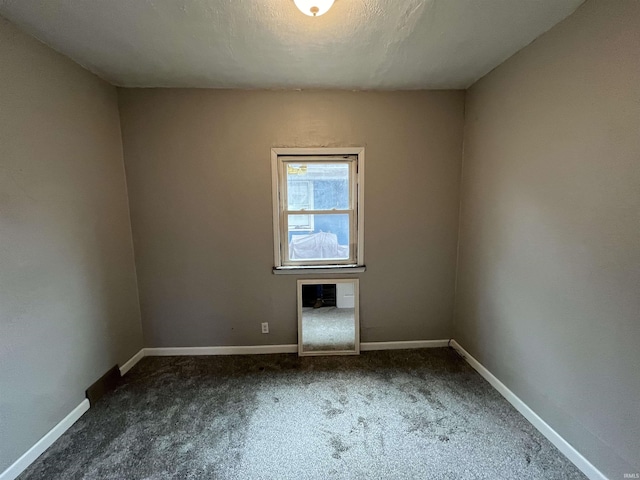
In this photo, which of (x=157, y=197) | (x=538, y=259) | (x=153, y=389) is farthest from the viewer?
(x=157, y=197)

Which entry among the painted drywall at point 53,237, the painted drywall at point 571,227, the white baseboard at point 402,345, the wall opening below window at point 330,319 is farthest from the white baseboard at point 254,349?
the painted drywall at point 571,227

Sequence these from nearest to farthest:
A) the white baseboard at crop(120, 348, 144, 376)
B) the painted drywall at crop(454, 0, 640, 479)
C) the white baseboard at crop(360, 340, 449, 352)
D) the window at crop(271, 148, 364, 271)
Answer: the painted drywall at crop(454, 0, 640, 479) → the white baseboard at crop(120, 348, 144, 376) → the window at crop(271, 148, 364, 271) → the white baseboard at crop(360, 340, 449, 352)

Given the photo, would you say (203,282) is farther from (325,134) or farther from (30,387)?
(325,134)

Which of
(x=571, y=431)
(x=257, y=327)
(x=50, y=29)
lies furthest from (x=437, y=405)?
(x=50, y=29)

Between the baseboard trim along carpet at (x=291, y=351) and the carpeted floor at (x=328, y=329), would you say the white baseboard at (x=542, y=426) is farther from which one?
the carpeted floor at (x=328, y=329)

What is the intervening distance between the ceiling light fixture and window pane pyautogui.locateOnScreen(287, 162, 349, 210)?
123 centimetres

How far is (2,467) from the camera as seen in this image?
1407 millimetres

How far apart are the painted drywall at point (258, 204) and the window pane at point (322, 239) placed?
0.22 metres

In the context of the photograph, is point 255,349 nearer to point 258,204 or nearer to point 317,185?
point 258,204

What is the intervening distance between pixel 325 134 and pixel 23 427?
8.76 feet

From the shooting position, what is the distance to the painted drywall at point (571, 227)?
1233mm

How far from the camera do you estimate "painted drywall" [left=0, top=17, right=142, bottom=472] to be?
1459mm

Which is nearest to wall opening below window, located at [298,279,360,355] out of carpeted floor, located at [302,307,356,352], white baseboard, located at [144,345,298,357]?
carpeted floor, located at [302,307,356,352]

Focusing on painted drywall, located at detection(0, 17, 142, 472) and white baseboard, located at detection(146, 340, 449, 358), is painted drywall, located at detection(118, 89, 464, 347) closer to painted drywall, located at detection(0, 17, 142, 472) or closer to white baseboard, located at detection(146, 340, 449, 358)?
white baseboard, located at detection(146, 340, 449, 358)
